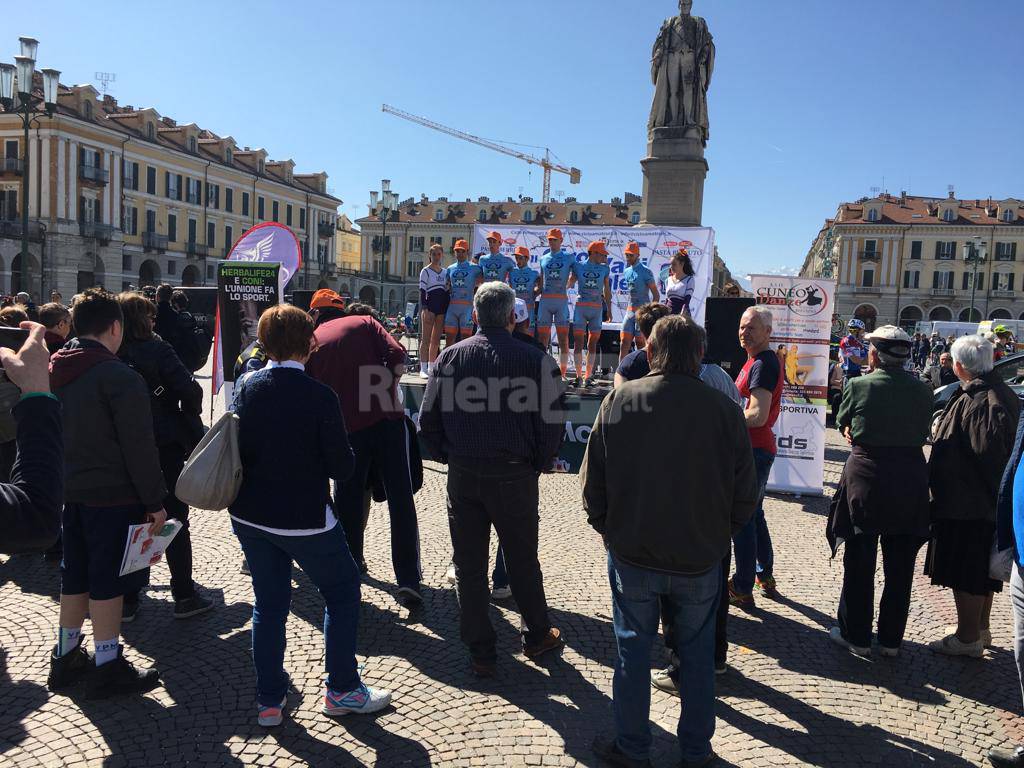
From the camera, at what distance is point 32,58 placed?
19.0m

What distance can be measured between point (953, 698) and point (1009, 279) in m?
88.7

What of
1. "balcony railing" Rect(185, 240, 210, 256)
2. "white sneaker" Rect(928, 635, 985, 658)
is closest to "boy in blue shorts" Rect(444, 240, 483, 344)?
"white sneaker" Rect(928, 635, 985, 658)

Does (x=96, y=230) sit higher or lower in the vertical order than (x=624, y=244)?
higher

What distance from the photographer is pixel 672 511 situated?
10.2ft

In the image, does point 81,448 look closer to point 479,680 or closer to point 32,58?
point 479,680

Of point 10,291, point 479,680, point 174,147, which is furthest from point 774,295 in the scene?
point 174,147

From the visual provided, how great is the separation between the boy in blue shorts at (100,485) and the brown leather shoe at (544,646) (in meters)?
2.01

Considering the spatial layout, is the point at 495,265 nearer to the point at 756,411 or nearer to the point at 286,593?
the point at 756,411

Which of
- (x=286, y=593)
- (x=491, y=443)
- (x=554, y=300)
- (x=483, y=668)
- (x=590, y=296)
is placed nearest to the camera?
(x=286, y=593)

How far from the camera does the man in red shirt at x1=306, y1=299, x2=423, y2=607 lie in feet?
16.1

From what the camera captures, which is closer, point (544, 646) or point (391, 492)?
point (544, 646)

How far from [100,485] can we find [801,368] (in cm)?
735

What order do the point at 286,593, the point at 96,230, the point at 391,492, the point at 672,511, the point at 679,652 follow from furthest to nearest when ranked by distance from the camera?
the point at 96,230, the point at 391,492, the point at 286,593, the point at 679,652, the point at 672,511

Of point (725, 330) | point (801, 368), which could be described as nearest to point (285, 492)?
point (725, 330)
